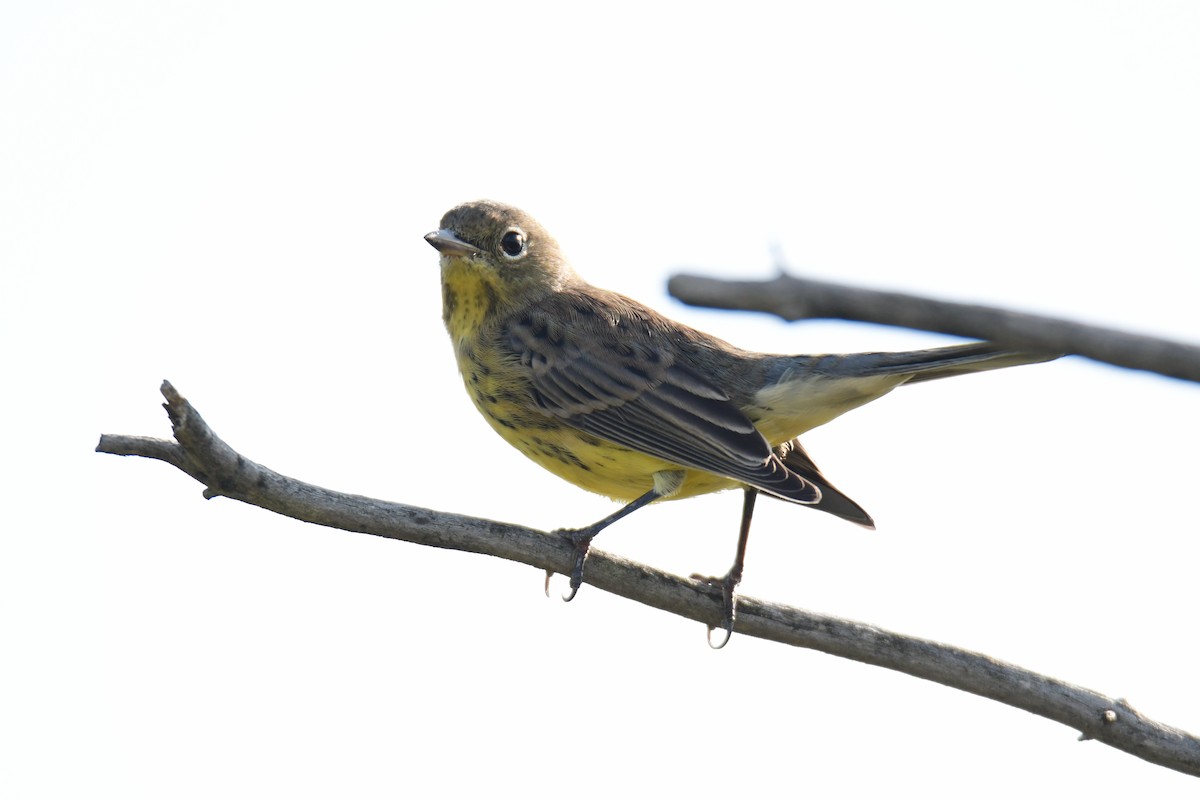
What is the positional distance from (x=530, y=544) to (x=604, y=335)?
2805 millimetres

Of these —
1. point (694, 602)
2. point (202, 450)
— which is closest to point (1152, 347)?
point (202, 450)

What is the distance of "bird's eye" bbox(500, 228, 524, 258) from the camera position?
8.98 metres

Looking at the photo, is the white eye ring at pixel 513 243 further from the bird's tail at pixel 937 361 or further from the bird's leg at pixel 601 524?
the bird's tail at pixel 937 361

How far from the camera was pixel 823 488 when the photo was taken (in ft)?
27.1

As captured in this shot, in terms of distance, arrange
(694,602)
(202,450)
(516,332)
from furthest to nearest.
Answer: (516,332) → (694,602) → (202,450)

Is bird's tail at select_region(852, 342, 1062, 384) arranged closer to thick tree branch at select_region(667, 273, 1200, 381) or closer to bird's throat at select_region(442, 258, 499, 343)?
bird's throat at select_region(442, 258, 499, 343)

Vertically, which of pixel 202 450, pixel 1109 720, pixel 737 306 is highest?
pixel 737 306

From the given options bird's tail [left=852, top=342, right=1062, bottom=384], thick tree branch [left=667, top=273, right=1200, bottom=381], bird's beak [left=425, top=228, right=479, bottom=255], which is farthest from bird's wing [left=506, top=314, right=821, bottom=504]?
thick tree branch [left=667, top=273, right=1200, bottom=381]

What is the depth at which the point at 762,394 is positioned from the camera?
8078 millimetres

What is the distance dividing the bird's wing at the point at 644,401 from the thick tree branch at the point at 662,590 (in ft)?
2.81

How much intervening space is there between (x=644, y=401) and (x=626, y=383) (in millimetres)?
228

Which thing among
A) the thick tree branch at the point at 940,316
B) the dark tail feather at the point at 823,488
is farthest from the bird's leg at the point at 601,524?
the thick tree branch at the point at 940,316

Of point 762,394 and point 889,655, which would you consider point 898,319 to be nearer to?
point 889,655

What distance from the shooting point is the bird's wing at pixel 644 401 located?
739cm
